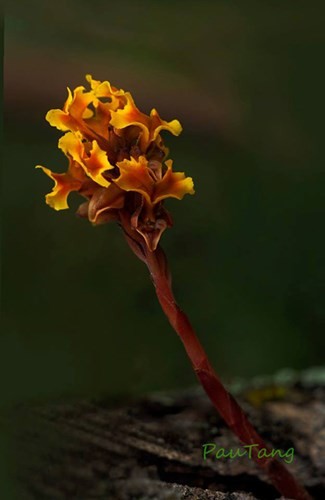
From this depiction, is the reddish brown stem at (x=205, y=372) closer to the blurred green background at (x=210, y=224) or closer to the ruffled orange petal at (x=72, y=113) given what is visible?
the ruffled orange petal at (x=72, y=113)

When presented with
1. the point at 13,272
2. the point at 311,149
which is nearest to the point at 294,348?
the point at 311,149

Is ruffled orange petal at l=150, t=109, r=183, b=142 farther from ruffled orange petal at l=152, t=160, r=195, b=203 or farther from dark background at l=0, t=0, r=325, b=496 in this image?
dark background at l=0, t=0, r=325, b=496

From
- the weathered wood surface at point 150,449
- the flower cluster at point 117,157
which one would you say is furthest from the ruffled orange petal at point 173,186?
the weathered wood surface at point 150,449

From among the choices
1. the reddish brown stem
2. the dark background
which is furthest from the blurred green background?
the reddish brown stem

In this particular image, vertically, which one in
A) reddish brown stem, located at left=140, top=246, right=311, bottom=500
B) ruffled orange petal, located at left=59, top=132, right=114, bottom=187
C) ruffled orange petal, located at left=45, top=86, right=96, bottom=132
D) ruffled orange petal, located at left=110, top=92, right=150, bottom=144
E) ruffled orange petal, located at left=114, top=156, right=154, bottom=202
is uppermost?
ruffled orange petal, located at left=45, top=86, right=96, bottom=132

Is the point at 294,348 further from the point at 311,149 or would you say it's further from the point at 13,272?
the point at 13,272

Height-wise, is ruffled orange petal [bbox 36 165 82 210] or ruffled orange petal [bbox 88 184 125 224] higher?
ruffled orange petal [bbox 36 165 82 210]

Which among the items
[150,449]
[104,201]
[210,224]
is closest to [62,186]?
[104,201]
